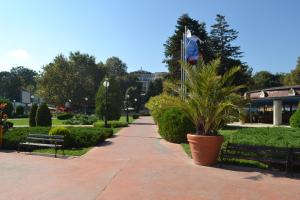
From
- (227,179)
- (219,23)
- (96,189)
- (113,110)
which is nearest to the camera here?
(96,189)

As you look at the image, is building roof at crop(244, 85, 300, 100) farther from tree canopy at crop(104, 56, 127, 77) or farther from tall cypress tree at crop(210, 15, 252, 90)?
tree canopy at crop(104, 56, 127, 77)

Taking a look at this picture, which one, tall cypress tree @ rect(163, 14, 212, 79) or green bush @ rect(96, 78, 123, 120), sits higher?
tall cypress tree @ rect(163, 14, 212, 79)

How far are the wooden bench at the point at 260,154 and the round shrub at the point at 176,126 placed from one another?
603cm

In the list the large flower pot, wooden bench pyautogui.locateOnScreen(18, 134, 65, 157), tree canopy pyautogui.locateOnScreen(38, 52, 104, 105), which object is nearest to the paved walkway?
the large flower pot

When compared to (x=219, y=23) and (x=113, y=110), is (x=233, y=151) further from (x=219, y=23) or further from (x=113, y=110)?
(x=219, y=23)

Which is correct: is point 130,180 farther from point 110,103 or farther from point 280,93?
point 110,103

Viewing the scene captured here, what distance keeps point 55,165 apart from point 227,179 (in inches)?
211

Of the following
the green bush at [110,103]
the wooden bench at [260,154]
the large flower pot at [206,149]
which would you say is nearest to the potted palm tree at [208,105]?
the large flower pot at [206,149]

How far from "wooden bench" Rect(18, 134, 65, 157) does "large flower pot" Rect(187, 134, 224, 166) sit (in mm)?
5223

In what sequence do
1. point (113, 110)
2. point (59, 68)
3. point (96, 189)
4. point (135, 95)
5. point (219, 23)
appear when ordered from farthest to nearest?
point (135, 95)
point (59, 68)
point (219, 23)
point (113, 110)
point (96, 189)

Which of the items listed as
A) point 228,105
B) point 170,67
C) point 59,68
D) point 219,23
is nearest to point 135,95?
point 59,68

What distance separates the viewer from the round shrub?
18.8 m

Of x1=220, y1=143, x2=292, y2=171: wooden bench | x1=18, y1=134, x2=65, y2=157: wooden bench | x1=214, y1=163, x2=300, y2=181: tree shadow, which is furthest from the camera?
x1=18, y1=134, x2=65, y2=157: wooden bench

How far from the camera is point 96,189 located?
29.3 feet
